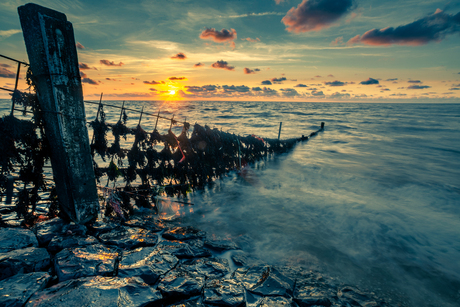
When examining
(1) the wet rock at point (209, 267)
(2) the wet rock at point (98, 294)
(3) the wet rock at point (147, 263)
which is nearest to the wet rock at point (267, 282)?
(1) the wet rock at point (209, 267)

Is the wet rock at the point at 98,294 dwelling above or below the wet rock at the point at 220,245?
above

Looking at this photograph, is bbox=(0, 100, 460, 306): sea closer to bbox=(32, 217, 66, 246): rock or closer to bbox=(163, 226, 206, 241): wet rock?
bbox=(163, 226, 206, 241): wet rock

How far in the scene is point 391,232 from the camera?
18.2ft

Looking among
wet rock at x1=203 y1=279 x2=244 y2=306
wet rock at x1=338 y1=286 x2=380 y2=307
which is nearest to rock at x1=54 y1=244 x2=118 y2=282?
wet rock at x1=203 y1=279 x2=244 y2=306

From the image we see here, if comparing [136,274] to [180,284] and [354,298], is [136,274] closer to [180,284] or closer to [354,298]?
[180,284]

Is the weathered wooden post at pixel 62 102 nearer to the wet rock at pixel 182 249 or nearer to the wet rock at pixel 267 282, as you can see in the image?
the wet rock at pixel 182 249

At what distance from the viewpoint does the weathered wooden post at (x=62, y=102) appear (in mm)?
3098

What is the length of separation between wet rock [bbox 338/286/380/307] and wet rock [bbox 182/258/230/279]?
5.99 feet

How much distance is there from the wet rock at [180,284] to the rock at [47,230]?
6.88 ft

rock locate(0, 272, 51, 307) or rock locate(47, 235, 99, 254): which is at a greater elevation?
rock locate(0, 272, 51, 307)

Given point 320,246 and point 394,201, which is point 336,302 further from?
point 394,201

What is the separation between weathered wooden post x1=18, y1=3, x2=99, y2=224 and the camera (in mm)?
3098

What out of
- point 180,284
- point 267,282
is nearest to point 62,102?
point 180,284

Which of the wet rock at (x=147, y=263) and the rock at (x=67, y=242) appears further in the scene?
the rock at (x=67, y=242)
